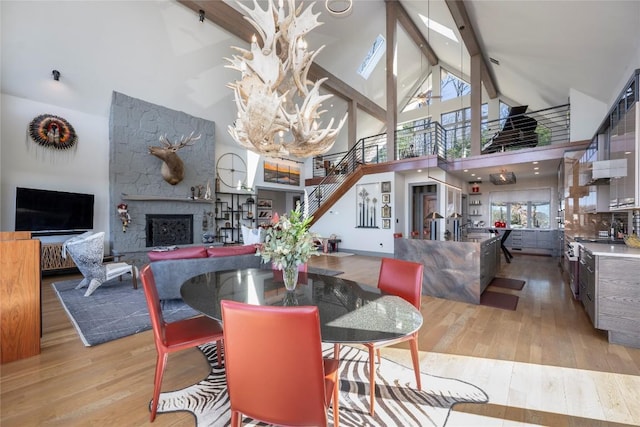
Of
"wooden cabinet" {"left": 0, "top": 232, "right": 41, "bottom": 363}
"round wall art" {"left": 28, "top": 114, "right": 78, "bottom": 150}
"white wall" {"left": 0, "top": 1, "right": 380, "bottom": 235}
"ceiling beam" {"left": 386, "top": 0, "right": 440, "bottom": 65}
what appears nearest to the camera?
"wooden cabinet" {"left": 0, "top": 232, "right": 41, "bottom": 363}

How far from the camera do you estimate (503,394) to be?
79.0 inches

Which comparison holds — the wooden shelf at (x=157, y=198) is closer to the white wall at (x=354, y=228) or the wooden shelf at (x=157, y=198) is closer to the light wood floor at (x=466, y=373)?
the light wood floor at (x=466, y=373)

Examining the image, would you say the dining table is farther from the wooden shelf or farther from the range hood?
the wooden shelf

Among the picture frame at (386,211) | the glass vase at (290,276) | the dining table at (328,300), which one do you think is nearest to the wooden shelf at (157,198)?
the picture frame at (386,211)

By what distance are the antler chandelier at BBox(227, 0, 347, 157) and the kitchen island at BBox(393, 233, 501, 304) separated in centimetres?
240

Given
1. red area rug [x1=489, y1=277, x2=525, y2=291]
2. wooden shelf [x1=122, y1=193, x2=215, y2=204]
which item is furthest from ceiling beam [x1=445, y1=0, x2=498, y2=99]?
wooden shelf [x1=122, y1=193, x2=215, y2=204]

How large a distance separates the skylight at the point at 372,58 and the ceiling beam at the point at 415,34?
0.93m

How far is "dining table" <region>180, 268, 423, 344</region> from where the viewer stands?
1326 millimetres

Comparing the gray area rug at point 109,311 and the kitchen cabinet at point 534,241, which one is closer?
the gray area rug at point 109,311

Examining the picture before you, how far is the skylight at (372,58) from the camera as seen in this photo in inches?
400

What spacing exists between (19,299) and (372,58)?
1147 centimetres

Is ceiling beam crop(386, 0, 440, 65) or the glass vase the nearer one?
the glass vase

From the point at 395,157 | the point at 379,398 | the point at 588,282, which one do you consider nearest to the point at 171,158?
the point at 395,157

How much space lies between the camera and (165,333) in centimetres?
192
